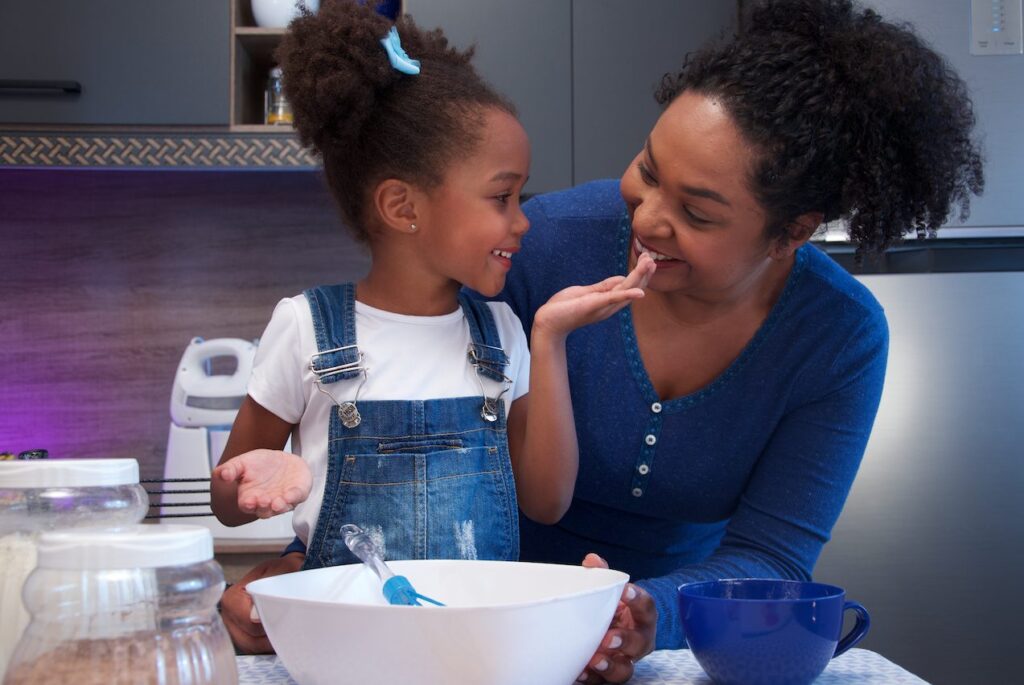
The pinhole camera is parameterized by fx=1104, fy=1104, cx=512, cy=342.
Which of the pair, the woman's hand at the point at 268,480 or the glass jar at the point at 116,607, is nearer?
the glass jar at the point at 116,607

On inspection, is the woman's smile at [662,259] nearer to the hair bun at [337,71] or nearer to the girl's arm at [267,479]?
the hair bun at [337,71]

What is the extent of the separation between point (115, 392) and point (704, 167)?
73.1 inches

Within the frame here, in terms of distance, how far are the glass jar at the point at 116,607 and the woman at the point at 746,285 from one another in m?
0.43

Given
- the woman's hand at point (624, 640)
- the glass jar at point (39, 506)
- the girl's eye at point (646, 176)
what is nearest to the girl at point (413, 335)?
the girl's eye at point (646, 176)

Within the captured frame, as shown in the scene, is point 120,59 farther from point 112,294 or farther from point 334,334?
point 334,334

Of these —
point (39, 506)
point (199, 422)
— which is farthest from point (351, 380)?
point (199, 422)

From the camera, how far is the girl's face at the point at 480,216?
1.03m

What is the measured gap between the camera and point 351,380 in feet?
3.21

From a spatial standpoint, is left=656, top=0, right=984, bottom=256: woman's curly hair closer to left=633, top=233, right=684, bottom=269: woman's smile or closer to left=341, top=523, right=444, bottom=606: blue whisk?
left=633, top=233, right=684, bottom=269: woman's smile

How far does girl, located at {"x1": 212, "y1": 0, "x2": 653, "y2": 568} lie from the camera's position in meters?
0.96

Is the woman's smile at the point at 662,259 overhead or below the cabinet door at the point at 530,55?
below

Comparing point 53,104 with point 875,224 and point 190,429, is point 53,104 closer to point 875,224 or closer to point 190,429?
point 190,429

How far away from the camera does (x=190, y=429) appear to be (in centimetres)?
220

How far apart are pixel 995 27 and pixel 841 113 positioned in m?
1.20
